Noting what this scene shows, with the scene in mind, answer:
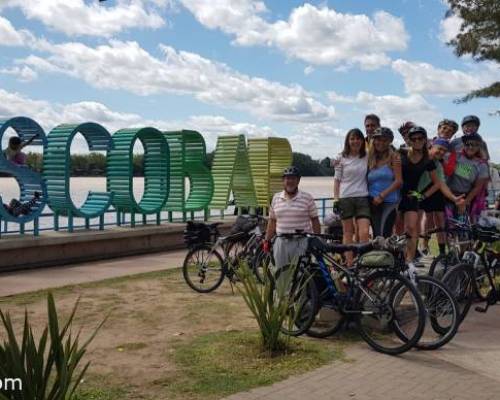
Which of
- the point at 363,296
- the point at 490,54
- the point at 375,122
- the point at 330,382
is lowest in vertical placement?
the point at 330,382

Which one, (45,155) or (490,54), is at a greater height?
(490,54)

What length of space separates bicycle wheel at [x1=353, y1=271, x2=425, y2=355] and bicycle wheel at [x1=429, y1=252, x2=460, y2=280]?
132cm

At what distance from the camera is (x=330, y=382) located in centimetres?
463

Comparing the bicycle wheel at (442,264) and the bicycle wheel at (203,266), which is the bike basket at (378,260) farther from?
the bicycle wheel at (203,266)

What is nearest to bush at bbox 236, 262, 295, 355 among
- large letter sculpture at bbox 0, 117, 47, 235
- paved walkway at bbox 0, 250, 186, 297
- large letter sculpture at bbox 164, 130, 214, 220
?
paved walkway at bbox 0, 250, 186, 297

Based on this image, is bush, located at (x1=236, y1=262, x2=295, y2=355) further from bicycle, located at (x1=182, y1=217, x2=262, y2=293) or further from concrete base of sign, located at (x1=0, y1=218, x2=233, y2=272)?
concrete base of sign, located at (x1=0, y1=218, x2=233, y2=272)

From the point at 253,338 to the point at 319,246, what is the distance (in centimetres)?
101

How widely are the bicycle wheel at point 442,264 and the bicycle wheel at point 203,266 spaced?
266cm

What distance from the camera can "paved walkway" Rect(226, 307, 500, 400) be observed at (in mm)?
4367

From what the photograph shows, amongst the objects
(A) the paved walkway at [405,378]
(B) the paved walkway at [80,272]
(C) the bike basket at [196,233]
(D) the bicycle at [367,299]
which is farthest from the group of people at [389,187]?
(B) the paved walkway at [80,272]

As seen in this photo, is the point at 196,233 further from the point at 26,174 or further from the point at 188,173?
the point at 188,173

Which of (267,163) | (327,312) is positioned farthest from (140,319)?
(267,163)

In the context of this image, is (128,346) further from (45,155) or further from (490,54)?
(490,54)

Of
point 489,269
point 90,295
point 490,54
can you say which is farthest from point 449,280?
point 490,54
